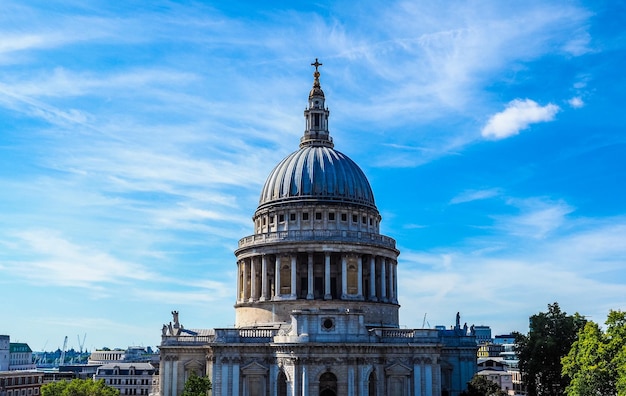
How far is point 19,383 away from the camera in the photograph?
131 meters

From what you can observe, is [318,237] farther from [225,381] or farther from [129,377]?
[129,377]

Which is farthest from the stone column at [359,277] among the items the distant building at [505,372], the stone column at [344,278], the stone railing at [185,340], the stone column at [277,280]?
the distant building at [505,372]

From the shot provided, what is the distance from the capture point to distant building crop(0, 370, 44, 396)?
125250 mm

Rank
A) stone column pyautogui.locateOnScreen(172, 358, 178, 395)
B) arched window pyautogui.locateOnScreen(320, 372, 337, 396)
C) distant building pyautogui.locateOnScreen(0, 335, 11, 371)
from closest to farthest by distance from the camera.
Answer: arched window pyautogui.locateOnScreen(320, 372, 337, 396), stone column pyautogui.locateOnScreen(172, 358, 178, 395), distant building pyautogui.locateOnScreen(0, 335, 11, 371)

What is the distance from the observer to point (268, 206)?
328 feet

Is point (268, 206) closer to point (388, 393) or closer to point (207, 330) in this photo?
point (207, 330)

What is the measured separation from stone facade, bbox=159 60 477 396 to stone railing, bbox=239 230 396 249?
0.14 metres

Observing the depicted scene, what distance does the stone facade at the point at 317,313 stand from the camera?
80.8 m

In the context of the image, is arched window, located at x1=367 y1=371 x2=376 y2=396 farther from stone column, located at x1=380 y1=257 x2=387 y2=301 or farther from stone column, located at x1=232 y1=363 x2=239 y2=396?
stone column, located at x1=380 y1=257 x2=387 y2=301

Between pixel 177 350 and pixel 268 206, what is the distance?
22.6 meters

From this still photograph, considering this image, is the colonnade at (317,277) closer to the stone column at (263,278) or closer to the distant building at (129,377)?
the stone column at (263,278)

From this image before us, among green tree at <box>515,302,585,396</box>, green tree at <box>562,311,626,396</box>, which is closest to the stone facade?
green tree at <box>515,302,585,396</box>

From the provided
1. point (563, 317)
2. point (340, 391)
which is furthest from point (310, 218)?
point (563, 317)

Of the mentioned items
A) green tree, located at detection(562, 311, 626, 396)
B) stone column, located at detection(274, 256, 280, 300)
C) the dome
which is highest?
the dome
